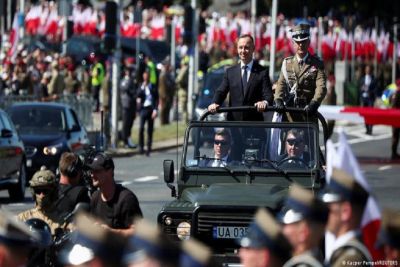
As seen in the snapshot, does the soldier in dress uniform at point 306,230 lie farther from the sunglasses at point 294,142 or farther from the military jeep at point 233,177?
the sunglasses at point 294,142

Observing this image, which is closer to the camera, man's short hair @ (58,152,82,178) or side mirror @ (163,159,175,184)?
man's short hair @ (58,152,82,178)

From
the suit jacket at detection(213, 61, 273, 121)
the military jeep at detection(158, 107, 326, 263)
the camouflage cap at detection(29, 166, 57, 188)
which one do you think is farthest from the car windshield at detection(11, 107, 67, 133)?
the camouflage cap at detection(29, 166, 57, 188)

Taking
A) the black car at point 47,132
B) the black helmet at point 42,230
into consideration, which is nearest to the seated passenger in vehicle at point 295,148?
the black helmet at point 42,230

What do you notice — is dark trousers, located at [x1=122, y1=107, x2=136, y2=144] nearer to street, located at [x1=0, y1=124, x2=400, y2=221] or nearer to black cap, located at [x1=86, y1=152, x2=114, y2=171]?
street, located at [x1=0, y1=124, x2=400, y2=221]

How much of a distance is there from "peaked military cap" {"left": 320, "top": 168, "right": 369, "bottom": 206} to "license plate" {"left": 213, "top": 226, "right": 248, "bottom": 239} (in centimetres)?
597

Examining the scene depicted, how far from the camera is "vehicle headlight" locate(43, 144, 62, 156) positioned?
1068 inches

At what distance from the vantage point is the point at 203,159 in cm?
1480

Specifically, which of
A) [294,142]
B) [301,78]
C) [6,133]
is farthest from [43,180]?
[6,133]

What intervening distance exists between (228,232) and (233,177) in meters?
1.07

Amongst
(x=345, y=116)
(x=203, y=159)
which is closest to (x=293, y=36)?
(x=203, y=159)

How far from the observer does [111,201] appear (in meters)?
11.9

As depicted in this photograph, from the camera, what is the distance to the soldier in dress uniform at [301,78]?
15789mm

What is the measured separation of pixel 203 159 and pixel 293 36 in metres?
1.69

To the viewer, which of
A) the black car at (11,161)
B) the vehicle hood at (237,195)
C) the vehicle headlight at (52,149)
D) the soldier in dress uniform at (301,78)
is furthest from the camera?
the vehicle headlight at (52,149)
